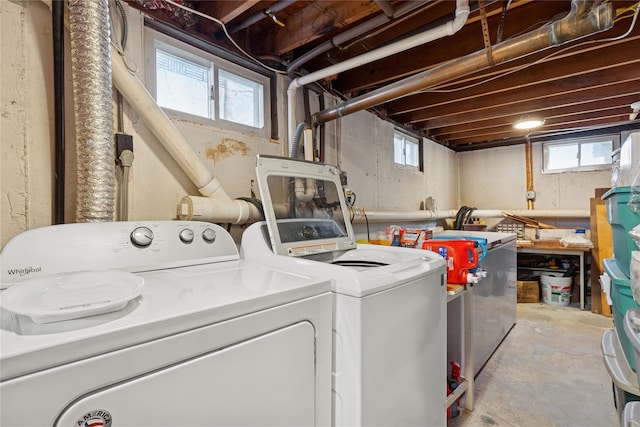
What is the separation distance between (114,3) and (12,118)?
0.70m

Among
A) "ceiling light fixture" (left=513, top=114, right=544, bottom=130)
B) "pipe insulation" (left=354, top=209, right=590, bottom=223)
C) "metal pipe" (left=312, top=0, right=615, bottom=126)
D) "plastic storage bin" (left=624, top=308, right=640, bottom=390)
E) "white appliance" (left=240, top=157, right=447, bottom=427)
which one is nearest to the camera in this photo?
"plastic storage bin" (left=624, top=308, right=640, bottom=390)

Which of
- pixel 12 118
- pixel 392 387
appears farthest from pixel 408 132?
pixel 12 118

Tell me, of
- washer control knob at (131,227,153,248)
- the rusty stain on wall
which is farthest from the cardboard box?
washer control knob at (131,227,153,248)

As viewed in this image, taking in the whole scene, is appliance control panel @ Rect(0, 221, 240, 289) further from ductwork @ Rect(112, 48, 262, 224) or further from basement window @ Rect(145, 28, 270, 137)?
basement window @ Rect(145, 28, 270, 137)

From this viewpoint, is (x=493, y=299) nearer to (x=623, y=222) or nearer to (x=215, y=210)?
(x=623, y=222)

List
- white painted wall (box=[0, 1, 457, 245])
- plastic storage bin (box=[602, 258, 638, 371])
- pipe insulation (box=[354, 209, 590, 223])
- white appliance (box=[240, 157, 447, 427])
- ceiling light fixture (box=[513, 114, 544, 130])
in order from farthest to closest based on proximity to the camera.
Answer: ceiling light fixture (box=[513, 114, 544, 130])
pipe insulation (box=[354, 209, 590, 223])
plastic storage bin (box=[602, 258, 638, 371])
white painted wall (box=[0, 1, 457, 245])
white appliance (box=[240, 157, 447, 427])

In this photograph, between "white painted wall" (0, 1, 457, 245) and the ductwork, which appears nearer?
"white painted wall" (0, 1, 457, 245)

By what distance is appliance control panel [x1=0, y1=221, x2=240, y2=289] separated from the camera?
876 millimetres

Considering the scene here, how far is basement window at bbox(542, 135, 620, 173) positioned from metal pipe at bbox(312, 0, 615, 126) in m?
3.66

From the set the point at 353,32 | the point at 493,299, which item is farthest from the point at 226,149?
the point at 493,299

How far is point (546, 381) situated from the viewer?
2133 mm

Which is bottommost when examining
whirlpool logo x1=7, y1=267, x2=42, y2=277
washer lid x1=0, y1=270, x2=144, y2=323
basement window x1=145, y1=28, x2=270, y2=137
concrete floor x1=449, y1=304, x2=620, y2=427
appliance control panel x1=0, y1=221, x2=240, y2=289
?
concrete floor x1=449, y1=304, x2=620, y2=427

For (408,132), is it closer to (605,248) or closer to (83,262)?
(605,248)

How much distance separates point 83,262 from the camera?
0.94 meters
